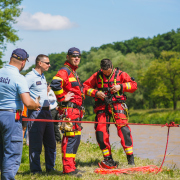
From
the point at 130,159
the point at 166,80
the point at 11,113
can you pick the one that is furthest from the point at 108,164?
the point at 166,80

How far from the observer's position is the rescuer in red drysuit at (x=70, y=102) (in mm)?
5176

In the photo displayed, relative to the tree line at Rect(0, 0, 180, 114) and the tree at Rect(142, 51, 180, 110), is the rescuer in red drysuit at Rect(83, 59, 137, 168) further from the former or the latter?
the tree at Rect(142, 51, 180, 110)

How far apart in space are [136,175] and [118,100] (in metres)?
1.57

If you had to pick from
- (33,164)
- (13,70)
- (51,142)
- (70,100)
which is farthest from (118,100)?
(13,70)

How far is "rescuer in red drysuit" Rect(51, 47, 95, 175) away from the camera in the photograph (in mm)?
5176

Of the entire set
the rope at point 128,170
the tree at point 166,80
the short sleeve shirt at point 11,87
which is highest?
the tree at point 166,80

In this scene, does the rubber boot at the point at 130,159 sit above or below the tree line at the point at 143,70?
below

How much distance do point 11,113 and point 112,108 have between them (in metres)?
2.40

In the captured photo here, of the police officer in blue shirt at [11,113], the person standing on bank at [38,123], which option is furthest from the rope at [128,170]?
the police officer in blue shirt at [11,113]

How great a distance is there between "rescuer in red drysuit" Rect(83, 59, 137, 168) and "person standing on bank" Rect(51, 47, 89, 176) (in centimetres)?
69

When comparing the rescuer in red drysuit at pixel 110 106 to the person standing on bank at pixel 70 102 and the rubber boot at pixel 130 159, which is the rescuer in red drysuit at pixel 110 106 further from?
the person standing on bank at pixel 70 102

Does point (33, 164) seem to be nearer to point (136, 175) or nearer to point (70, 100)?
point (70, 100)

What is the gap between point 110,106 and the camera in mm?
5938

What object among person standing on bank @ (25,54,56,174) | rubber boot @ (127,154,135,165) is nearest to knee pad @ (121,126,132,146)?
rubber boot @ (127,154,135,165)
